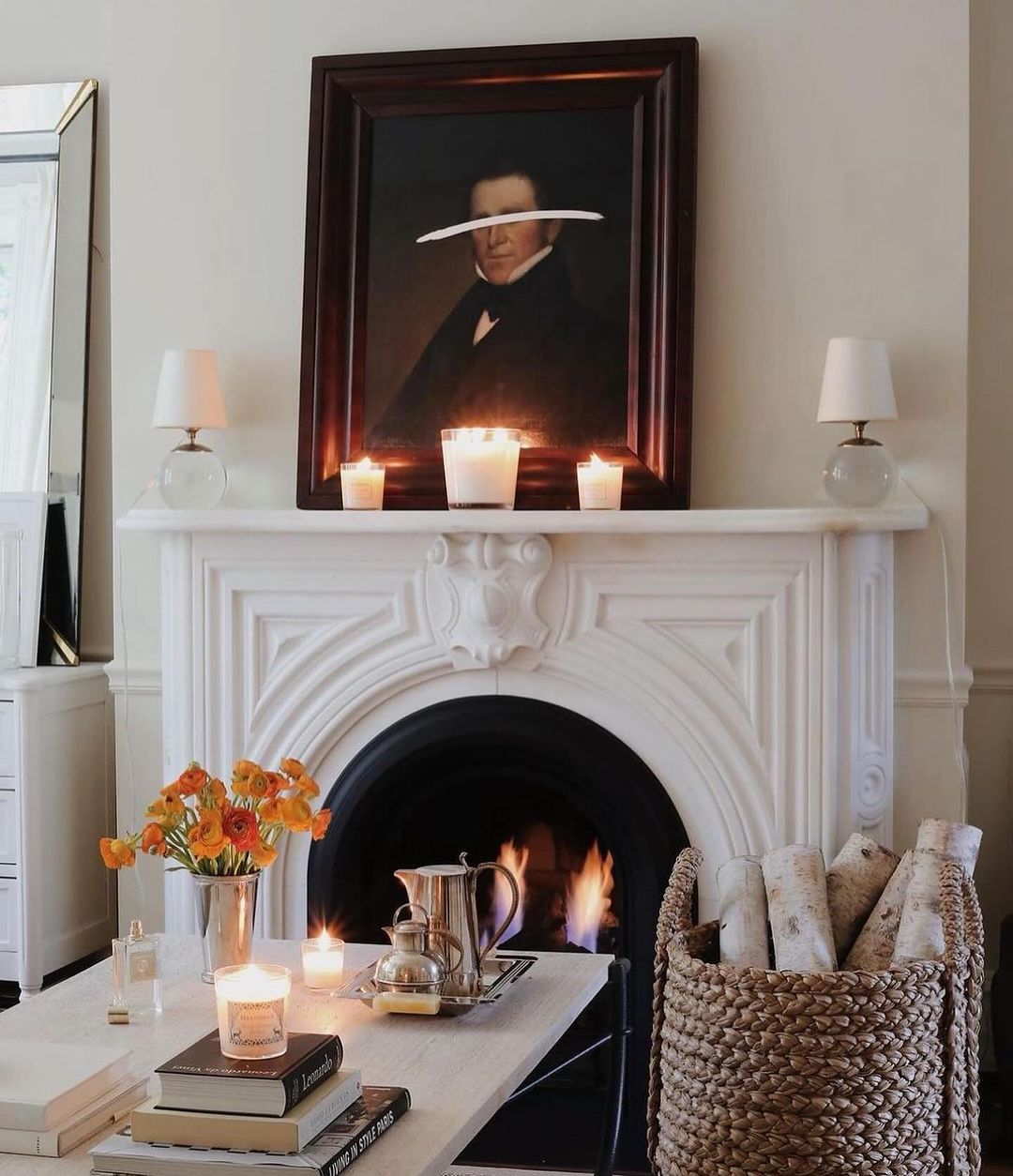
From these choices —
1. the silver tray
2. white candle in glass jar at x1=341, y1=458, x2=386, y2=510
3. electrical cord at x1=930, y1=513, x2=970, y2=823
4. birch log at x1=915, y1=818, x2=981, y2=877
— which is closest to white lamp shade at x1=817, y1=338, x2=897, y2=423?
electrical cord at x1=930, y1=513, x2=970, y2=823

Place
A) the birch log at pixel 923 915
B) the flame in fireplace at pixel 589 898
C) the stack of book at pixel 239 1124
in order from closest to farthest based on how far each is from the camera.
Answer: the stack of book at pixel 239 1124 < the birch log at pixel 923 915 < the flame in fireplace at pixel 589 898

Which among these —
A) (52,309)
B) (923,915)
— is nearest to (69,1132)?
(923,915)

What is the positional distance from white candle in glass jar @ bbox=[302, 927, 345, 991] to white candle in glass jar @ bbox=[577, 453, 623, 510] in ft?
3.88

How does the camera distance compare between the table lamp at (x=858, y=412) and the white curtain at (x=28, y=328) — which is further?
the white curtain at (x=28, y=328)

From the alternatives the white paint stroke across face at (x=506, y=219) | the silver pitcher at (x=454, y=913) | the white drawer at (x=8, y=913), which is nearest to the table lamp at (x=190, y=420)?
the white paint stroke across face at (x=506, y=219)

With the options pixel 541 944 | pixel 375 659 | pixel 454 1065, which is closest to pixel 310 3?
pixel 375 659

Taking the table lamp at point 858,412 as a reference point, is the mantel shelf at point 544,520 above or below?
below

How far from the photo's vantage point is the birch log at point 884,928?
262cm

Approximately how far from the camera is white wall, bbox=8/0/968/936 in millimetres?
3150

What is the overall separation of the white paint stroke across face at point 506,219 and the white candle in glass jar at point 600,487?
562mm

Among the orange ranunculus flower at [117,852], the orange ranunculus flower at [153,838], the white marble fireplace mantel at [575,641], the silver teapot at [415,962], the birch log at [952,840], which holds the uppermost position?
the white marble fireplace mantel at [575,641]

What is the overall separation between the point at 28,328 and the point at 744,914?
8.17ft

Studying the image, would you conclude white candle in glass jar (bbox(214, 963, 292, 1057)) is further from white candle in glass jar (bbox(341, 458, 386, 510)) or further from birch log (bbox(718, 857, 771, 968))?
white candle in glass jar (bbox(341, 458, 386, 510))

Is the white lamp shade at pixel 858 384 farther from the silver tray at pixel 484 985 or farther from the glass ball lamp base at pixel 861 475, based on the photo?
the silver tray at pixel 484 985
